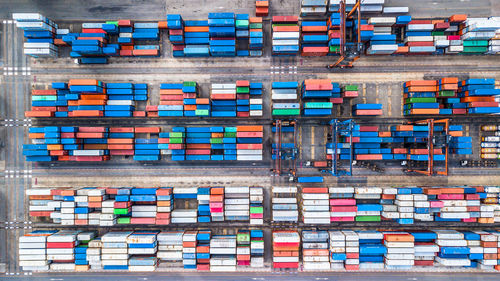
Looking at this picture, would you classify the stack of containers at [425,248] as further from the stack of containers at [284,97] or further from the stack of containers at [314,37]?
the stack of containers at [314,37]

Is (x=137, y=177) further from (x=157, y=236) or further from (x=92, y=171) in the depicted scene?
(x=157, y=236)

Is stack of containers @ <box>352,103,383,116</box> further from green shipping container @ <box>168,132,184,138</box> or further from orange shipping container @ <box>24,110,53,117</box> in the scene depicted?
orange shipping container @ <box>24,110,53,117</box>

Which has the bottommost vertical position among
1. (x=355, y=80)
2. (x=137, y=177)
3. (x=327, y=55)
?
(x=137, y=177)

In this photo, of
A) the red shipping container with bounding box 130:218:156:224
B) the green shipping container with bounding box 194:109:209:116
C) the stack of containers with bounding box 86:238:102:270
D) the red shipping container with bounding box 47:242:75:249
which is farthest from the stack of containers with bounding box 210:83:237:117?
the red shipping container with bounding box 47:242:75:249

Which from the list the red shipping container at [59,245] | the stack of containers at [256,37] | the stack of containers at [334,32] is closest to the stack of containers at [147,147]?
the red shipping container at [59,245]

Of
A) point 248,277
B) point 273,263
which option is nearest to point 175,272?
point 248,277

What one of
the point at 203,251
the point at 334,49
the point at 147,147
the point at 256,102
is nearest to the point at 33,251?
the point at 147,147
